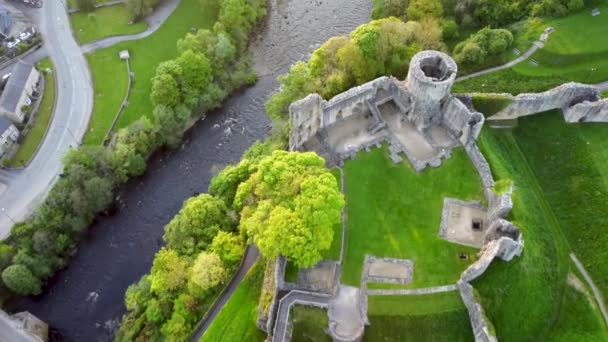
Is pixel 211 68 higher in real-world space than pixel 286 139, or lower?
higher

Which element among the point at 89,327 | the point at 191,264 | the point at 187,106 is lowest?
the point at 89,327

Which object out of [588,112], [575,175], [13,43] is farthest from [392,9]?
[13,43]

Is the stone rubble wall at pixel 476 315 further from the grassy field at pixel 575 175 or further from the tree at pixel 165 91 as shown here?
the tree at pixel 165 91

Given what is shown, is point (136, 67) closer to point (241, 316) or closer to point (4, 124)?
point (4, 124)

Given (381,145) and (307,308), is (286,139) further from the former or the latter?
(307,308)

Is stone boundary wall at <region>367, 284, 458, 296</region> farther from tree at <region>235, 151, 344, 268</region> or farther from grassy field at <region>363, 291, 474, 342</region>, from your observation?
tree at <region>235, 151, 344, 268</region>

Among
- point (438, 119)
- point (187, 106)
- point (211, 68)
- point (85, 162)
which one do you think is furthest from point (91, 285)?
point (438, 119)

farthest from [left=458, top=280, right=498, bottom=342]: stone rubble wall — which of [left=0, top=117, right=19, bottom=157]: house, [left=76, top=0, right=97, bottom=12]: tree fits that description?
[left=76, top=0, right=97, bottom=12]: tree
